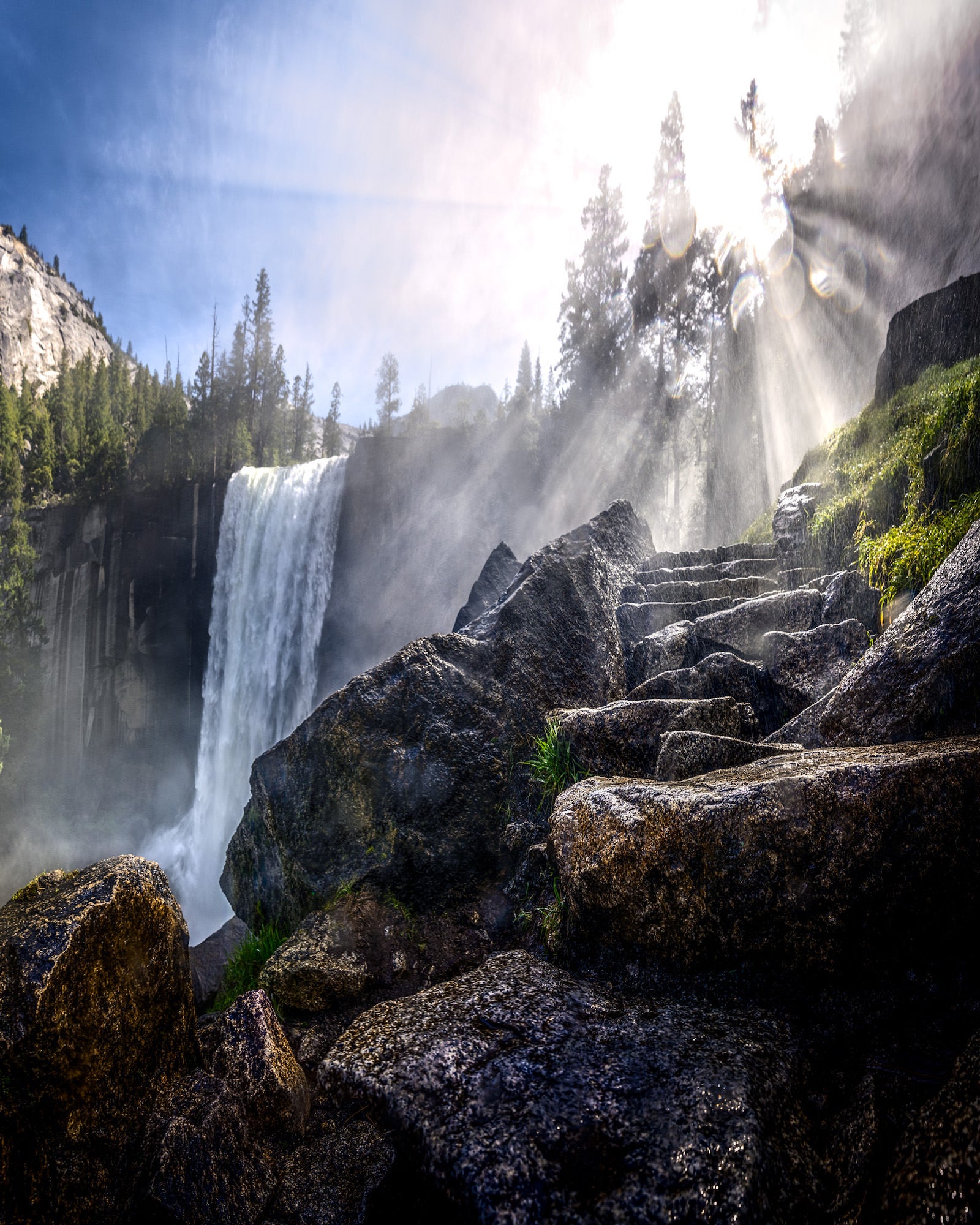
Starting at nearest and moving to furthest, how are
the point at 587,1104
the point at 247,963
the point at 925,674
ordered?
the point at 587,1104 < the point at 925,674 < the point at 247,963

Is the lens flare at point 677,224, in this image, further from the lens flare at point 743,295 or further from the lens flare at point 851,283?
the lens flare at point 851,283

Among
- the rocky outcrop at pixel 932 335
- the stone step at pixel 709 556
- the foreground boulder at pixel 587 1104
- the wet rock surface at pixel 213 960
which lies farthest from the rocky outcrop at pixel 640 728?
the rocky outcrop at pixel 932 335

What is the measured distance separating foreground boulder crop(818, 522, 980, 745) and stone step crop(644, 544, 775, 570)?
288 inches

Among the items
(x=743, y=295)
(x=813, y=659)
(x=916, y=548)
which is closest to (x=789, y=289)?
(x=743, y=295)

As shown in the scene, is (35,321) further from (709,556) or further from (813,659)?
(813,659)

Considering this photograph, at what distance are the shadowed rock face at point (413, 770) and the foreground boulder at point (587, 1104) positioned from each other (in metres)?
2.30

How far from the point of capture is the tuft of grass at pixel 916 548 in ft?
16.3

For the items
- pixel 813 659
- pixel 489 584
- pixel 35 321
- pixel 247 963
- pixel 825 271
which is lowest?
pixel 247 963

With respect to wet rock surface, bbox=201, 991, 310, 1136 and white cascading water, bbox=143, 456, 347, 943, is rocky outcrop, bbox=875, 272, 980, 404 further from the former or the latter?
white cascading water, bbox=143, 456, 347, 943

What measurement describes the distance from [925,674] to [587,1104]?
2.93 metres

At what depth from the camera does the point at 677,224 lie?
1077 inches

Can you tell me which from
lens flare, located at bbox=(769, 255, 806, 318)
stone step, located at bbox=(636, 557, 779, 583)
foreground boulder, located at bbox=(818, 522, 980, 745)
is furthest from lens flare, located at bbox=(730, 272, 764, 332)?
foreground boulder, located at bbox=(818, 522, 980, 745)

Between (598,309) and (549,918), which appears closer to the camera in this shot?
(549,918)

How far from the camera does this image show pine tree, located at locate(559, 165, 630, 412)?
30.8m
